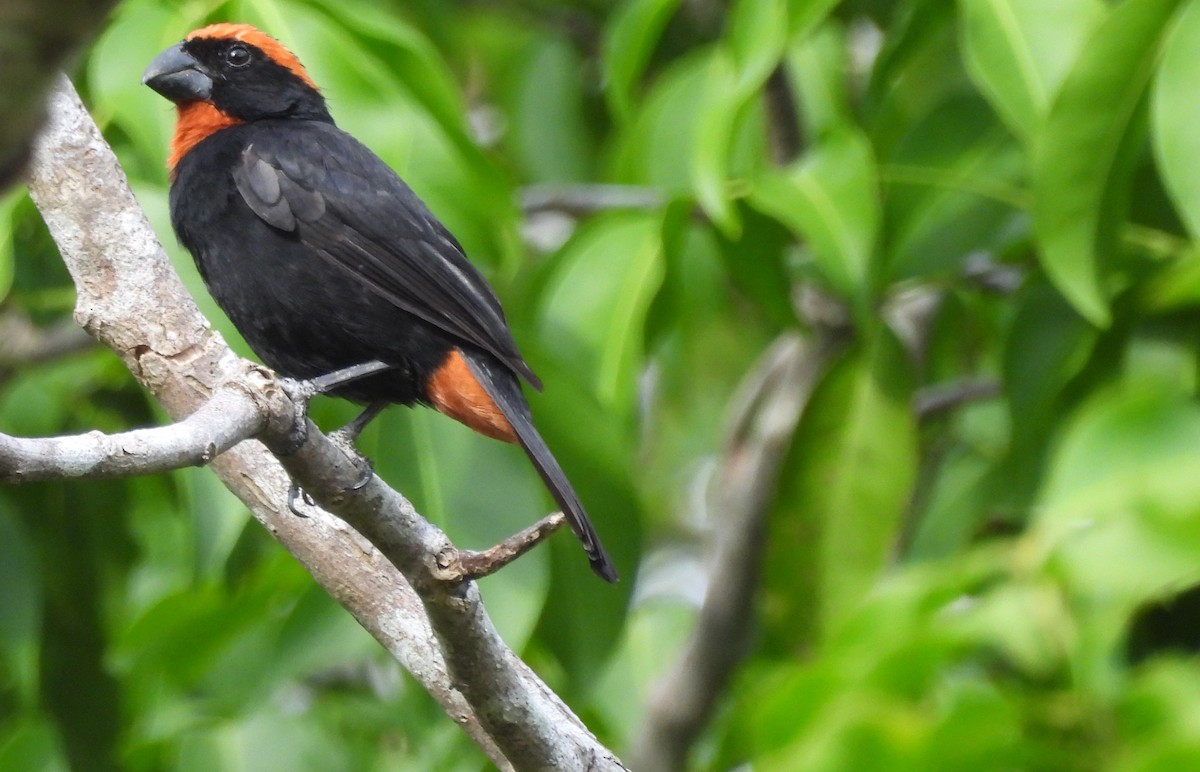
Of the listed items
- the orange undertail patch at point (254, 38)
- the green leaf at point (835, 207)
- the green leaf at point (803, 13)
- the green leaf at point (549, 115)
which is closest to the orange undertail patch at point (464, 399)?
the green leaf at point (835, 207)

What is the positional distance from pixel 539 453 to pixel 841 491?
1348 millimetres

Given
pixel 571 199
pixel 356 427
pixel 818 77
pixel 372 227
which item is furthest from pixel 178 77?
pixel 818 77

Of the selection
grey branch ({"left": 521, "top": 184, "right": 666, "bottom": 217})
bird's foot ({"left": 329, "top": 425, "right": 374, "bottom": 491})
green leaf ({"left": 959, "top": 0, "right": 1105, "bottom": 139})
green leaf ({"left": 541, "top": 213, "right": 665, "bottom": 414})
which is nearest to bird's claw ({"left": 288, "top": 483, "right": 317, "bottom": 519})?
bird's foot ({"left": 329, "top": 425, "right": 374, "bottom": 491})

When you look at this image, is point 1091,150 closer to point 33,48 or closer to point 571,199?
point 571,199

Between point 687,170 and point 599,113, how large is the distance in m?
1.93

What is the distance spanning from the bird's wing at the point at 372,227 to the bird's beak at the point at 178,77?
0.27m

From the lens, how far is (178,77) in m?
3.39

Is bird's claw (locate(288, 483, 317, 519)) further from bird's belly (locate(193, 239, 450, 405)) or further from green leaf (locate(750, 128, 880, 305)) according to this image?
green leaf (locate(750, 128, 880, 305))

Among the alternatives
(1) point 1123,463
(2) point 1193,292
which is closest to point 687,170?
(2) point 1193,292

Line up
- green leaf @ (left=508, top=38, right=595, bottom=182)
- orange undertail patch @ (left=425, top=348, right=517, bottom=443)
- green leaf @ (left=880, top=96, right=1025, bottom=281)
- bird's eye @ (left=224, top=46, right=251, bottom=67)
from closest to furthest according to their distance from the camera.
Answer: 1. orange undertail patch @ (left=425, top=348, right=517, bottom=443)
2. bird's eye @ (left=224, top=46, right=251, bottom=67)
3. green leaf @ (left=880, top=96, right=1025, bottom=281)
4. green leaf @ (left=508, top=38, right=595, bottom=182)

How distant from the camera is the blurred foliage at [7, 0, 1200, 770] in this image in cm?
215

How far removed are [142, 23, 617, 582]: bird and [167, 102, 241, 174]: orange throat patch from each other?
0.65ft

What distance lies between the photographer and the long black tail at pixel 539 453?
7.93ft

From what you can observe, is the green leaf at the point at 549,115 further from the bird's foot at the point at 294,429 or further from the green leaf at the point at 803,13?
the bird's foot at the point at 294,429
